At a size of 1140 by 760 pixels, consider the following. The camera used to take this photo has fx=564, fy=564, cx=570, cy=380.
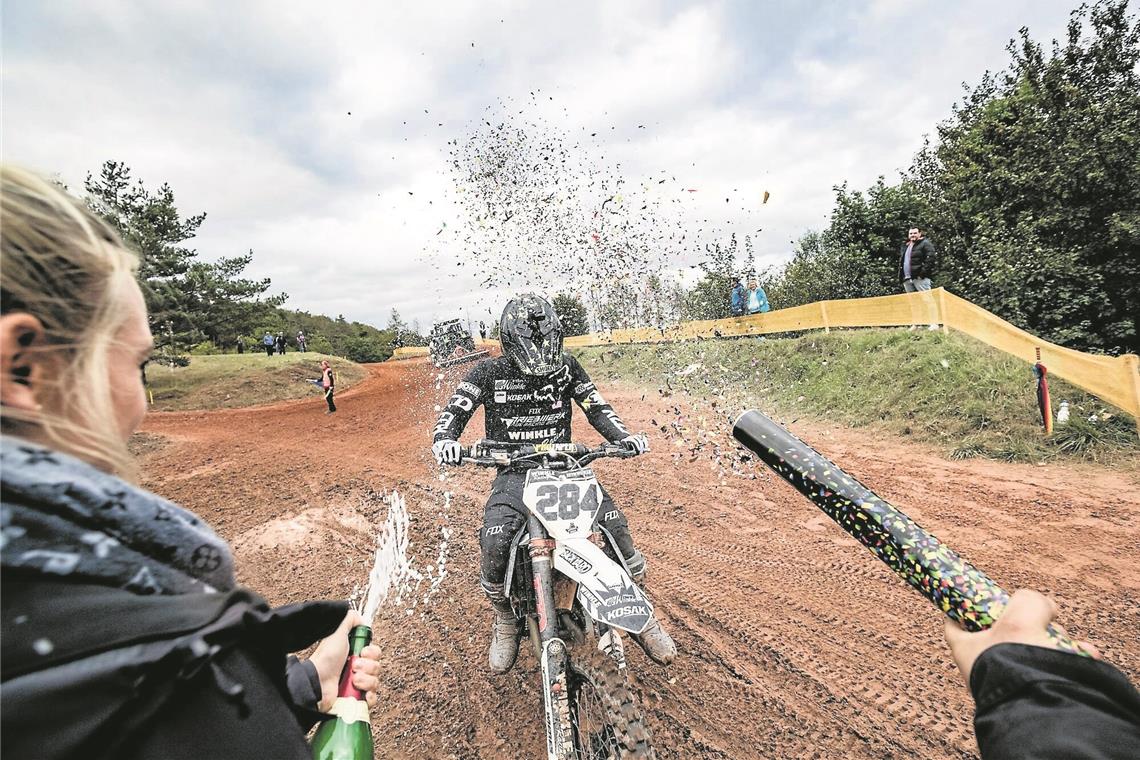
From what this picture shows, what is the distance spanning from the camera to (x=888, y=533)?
41.1 inches

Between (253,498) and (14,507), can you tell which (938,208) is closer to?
(253,498)

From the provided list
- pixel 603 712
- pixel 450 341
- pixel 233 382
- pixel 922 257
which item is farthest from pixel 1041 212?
pixel 233 382

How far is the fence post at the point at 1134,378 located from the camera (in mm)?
6570

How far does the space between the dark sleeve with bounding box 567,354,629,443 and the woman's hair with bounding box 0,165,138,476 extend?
3520 mm

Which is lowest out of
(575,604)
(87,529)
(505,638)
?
(505,638)

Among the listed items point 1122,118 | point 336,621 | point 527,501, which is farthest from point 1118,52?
point 336,621

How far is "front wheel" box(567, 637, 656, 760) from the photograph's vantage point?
2.49 m

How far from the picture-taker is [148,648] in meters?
0.71

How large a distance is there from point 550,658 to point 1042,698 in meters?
2.14

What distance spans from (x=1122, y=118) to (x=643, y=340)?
13.9m

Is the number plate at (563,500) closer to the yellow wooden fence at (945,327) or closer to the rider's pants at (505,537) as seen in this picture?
the rider's pants at (505,537)

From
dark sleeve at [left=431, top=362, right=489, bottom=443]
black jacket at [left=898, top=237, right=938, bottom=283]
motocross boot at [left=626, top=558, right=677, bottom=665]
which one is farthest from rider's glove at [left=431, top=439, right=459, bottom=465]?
black jacket at [left=898, top=237, right=938, bottom=283]

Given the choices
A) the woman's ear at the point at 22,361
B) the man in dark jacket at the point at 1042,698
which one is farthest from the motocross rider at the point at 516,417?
the woman's ear at the point at 22,361

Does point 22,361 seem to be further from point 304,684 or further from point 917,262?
point 917,262
